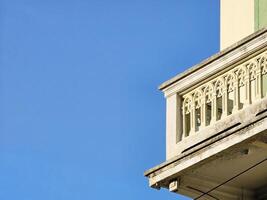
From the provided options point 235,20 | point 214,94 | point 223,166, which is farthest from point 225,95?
point 235,20

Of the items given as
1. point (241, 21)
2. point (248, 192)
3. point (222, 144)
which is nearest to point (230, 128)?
point (222, 144)

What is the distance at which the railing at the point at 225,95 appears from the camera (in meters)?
14.7

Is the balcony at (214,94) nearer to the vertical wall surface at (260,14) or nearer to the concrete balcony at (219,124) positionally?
the concrete balcony at (219,124)

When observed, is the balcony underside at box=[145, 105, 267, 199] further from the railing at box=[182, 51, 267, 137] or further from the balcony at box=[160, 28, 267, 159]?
the railing at box=[182, 51, 267, 137]

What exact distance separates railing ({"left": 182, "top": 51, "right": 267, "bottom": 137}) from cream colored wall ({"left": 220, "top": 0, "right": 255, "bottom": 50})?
2088mm

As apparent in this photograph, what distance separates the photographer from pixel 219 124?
1493cm

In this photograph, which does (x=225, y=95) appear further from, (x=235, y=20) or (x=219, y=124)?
(x=235, y=20)

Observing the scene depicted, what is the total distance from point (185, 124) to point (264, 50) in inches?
59.2

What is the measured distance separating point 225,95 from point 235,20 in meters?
2.87

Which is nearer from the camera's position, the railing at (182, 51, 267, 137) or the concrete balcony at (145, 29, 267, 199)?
the concrete balcony at (145, 29, 267, 199)

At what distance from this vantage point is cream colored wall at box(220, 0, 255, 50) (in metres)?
17.4

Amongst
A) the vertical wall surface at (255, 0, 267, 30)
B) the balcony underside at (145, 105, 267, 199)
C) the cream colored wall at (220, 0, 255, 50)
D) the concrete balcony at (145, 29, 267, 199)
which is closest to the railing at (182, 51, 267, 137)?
the concrete balcony at (145, 29, 267, 199)

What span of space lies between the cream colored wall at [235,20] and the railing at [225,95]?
209cm

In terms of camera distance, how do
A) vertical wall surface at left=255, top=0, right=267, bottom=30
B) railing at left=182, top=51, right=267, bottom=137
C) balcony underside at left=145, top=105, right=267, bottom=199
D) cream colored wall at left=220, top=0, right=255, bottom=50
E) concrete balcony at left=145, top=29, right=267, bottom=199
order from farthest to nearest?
cream colored wall at left=220, top=0, right=255, bottom=50
vertical wall surface at left=255, top=0, right=267, bottom=30
railing at left=182, top=51, right=267, bottom=137
concrete balcony at left=145, top=29, right=267, bottom=199
balcony underside at left=145, top=105, right=267, bottom=199
